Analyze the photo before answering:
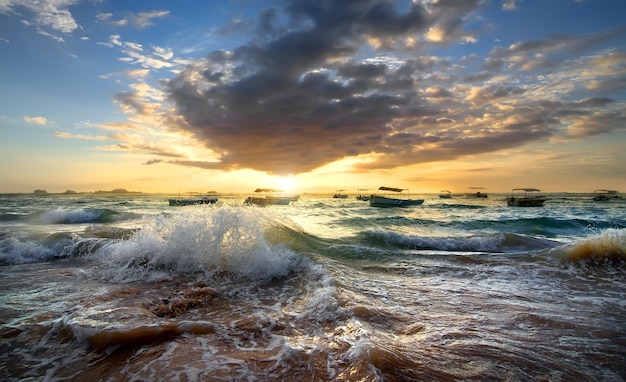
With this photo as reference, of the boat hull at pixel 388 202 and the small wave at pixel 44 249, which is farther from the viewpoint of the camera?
the boat hull at pixel 388 202

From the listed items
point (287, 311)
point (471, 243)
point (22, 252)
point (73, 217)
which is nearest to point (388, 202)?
point (471, 243)

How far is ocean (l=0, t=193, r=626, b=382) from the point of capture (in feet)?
12.2

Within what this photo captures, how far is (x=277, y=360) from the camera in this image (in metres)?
3.86

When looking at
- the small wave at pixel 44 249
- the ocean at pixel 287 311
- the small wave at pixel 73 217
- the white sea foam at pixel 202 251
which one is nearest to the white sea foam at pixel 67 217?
the small wave at pixel 73 217

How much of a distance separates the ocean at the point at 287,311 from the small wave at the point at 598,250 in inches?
2.1

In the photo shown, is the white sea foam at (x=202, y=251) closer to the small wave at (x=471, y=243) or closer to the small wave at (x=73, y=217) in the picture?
the small wave at (x=471, y=243)

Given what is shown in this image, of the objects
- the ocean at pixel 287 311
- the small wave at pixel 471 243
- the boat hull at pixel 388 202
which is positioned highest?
the boat hull at pixel 388 202

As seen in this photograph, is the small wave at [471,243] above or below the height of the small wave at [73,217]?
below

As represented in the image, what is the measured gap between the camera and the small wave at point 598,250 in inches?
423

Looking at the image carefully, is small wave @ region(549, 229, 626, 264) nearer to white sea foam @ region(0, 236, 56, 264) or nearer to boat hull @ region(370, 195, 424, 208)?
white sea foam @ region(0, 236, 56, 264)

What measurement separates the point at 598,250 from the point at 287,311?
39.7ft

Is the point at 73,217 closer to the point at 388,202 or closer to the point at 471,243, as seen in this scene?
the point at 471,243

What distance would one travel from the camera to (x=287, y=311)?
18.7 ft

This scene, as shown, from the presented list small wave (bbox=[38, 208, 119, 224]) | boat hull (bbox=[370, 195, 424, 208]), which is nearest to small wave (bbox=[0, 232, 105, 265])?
small wave (bbox=[38, 208, 119, 224])
